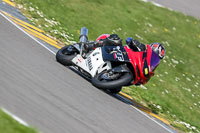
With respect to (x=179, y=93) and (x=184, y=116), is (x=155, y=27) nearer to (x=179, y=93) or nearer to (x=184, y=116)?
(x=179, y=93)

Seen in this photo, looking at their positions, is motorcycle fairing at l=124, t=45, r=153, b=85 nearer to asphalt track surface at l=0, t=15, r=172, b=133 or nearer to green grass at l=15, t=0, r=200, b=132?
asphalt track surface at l=0, t=15, r=172, b=133

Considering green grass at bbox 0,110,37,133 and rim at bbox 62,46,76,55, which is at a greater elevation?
green grass at bbox 0,110,37,133

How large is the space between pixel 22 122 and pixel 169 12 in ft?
49.4

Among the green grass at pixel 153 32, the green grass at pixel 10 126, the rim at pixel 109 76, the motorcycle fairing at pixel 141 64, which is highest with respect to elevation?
the green grass at pixel 10 126

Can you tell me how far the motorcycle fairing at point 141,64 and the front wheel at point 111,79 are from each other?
26cm

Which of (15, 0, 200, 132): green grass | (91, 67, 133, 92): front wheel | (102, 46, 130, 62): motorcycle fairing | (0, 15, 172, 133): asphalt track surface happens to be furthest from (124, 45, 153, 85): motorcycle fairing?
(15, 0, 200, 132): green grass

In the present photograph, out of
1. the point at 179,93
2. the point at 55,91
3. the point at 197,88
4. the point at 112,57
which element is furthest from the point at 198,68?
the point at 55,91

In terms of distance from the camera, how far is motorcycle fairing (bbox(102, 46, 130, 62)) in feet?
27.0

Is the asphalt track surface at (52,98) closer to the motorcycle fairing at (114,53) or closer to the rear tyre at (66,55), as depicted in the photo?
the rear tyre at (66,55)

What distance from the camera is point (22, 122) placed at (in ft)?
16.1

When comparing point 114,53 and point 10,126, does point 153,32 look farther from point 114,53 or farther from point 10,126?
point 10,126

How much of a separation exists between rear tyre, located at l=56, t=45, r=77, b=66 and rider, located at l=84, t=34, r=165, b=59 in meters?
0.38

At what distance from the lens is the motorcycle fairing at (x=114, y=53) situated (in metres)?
8.23

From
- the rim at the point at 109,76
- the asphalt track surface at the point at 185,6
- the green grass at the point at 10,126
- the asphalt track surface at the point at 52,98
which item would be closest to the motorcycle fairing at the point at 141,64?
the rim at the point at 109,76
